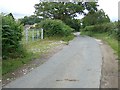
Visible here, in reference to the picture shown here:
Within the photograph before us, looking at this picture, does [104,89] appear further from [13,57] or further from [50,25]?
[50,25]

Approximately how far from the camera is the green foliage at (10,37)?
1416 cm

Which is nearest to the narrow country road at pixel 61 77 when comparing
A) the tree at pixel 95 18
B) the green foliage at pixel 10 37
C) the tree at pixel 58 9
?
the green foliage at pixel 10 37

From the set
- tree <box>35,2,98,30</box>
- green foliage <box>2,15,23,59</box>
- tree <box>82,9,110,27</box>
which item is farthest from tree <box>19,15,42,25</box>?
green foliage <box>2,15,23,59</box>

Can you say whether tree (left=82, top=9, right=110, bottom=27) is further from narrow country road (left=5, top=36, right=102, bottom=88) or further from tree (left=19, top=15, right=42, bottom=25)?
narrow country road (left=5, top=36, right=102, bottom=88)

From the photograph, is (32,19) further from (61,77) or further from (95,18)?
(61,77)

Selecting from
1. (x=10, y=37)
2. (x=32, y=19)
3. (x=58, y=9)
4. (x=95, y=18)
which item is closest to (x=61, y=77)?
(x=10, y=37)

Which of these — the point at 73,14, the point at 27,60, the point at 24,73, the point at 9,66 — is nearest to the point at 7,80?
the point at 24,73

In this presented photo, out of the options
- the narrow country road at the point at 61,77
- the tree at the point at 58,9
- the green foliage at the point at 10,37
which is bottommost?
the narrow country road at the point at 61,77

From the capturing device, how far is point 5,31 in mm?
14258

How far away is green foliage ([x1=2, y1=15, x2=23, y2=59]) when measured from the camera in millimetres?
14165

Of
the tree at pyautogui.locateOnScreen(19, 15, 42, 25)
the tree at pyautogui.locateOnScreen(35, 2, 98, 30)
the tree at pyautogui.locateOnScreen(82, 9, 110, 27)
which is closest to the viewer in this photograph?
the tree at pyautogui.locateOnScreen(35, 2, 98, 30)

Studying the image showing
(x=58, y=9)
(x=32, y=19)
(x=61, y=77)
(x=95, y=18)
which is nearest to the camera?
(x=61, y=77)

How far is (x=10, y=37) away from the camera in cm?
1479

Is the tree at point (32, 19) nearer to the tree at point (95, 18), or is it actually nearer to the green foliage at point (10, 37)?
the tree at point (95, 18)
